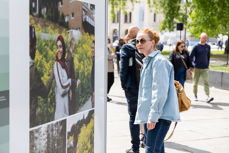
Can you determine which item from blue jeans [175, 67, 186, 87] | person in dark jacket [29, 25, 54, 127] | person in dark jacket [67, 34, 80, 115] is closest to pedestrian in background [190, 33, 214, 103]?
blue jeans [175, 67, 186, 87]

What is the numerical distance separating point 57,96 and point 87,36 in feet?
2.08

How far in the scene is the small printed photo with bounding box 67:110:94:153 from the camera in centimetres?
288

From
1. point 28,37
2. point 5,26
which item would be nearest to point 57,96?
point 28,37

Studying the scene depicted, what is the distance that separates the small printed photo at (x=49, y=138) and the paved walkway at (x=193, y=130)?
2743 mm

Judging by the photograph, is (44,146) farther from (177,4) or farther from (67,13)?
(177,4)

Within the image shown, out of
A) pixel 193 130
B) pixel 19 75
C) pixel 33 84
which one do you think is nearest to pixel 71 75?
pixel 33 84

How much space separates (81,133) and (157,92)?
83cm

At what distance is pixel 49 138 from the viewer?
260 cm

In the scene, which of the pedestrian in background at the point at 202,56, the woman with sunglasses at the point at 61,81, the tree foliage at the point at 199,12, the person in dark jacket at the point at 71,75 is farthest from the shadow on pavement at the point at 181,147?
the tree foliage at the point at 199,12

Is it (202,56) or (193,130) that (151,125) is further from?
(202,56)

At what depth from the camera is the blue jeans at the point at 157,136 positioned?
3594 mm

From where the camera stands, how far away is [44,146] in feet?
8.36

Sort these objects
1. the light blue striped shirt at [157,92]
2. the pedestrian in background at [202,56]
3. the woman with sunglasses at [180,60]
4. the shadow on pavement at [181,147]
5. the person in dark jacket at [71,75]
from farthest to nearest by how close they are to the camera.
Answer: the pedestrian in background at [202,56] < the woman with sunglasses at [180,60] < the shadow on pavement at [181,147] < the light blue striped shirt at [157,92] < the person in dark jacket at [71,75]

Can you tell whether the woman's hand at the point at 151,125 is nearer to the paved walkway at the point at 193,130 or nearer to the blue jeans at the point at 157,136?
the blue jeans at the point at 157,136
